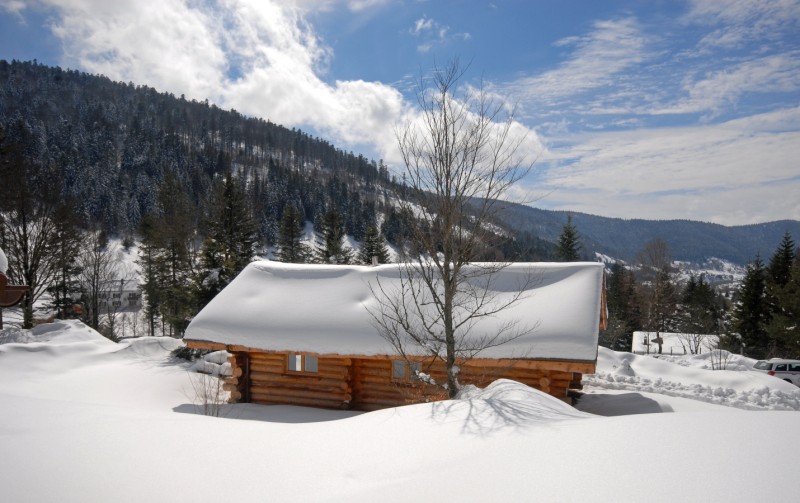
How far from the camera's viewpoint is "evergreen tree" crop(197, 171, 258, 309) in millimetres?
22109

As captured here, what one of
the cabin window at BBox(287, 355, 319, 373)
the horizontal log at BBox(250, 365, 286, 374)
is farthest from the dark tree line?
the horizontal log at BBox(250, 365, 286, 374)

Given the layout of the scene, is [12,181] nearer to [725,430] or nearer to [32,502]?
[32,502]

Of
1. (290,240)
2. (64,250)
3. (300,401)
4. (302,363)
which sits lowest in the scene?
(300,401)

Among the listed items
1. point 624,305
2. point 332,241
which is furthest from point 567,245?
point 332,241

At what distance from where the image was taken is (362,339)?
1238 cm

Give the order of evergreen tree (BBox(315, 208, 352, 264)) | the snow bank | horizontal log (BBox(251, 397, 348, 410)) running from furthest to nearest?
1. evergreen tree (BBox(315, 208, 352, 264))
2. the snow bank
3. horizontal log (BBox(251, 397, 348, 410))

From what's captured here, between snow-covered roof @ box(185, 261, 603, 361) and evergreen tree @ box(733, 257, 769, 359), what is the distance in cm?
2947

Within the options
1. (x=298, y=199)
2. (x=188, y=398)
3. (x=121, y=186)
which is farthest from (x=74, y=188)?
(x=188, y=398)

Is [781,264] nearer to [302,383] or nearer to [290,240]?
[302,383]

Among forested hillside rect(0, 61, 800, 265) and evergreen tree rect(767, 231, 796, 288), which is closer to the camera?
evergreen tree rect(767, 231, 796, 288)

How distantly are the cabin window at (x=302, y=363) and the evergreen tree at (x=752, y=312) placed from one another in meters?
34.6

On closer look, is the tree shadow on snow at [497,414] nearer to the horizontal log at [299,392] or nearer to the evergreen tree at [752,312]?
the horizontal log at [299,392]

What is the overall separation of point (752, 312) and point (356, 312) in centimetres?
3539

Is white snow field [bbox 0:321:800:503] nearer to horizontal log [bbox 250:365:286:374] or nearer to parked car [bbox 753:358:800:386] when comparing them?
horizontal log [bbox 250:365:286:374]
